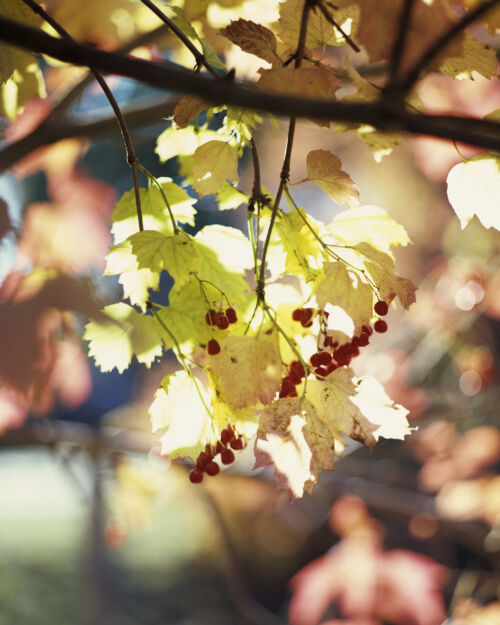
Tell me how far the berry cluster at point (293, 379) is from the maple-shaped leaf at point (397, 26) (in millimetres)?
397

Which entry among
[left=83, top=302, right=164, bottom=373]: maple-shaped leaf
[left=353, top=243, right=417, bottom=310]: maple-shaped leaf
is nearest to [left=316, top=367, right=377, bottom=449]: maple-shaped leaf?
[left=353, top=243, right=417, bottom=310]: maple-shaped leaf

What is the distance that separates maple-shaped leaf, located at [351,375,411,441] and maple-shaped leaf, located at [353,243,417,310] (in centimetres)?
12

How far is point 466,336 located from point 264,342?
2.65 meters

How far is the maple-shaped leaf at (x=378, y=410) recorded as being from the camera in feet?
2.24

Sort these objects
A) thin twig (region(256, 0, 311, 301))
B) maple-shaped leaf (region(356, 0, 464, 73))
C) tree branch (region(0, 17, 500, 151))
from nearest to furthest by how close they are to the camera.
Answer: tree branch (region(0, 17, 500, 151))
maple-shaped leaf (region(356, 0, 464, 73))
thin twig (region(256, 0, 311, 301))

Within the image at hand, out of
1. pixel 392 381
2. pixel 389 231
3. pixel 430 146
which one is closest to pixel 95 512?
pixel 392 381

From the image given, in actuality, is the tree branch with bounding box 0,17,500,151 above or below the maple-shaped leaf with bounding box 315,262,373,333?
below

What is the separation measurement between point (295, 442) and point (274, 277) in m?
0.23

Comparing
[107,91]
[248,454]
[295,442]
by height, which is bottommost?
[295,442]

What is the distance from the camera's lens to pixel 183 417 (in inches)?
27.6

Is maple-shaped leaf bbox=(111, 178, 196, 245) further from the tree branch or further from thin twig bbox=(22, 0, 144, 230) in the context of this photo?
the tree branch

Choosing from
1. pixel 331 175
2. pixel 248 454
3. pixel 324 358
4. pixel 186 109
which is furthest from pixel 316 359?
pixel 248 454

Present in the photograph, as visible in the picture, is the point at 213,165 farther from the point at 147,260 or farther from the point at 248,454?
the point at 248,454

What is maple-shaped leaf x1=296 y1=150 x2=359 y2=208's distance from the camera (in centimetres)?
69
